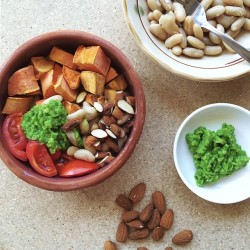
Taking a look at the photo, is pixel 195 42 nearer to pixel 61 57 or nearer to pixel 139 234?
pixel 61 57

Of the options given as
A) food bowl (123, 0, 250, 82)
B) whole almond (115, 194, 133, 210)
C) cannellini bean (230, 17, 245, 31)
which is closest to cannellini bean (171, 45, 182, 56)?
food bowl (123, 0, 250, 82)

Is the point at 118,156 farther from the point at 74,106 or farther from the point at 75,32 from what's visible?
the point at 75,32

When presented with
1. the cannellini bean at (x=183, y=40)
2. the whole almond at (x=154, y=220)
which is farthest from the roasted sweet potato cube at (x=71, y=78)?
the whole almond at (x=154, y=220)

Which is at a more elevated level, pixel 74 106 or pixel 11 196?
pixel 74 106

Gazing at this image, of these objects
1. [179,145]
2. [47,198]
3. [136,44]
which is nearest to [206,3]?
[136,44]

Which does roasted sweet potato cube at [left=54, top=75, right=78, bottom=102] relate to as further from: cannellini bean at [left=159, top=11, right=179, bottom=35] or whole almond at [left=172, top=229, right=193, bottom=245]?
whole almond at [left=172, top=229, right=193, bottom=245]
